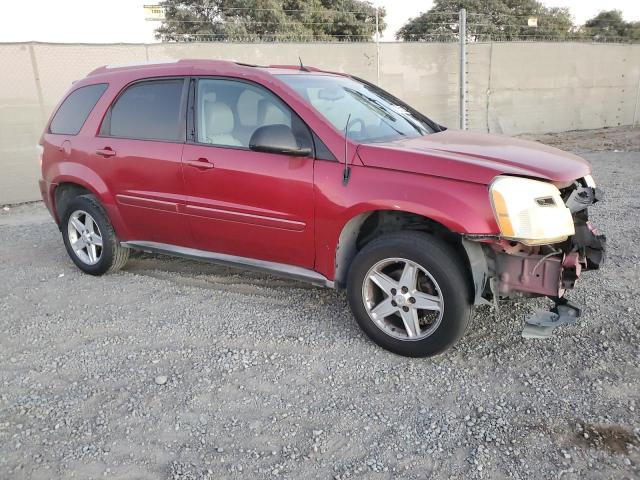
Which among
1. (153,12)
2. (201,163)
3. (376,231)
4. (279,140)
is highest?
(153,12)

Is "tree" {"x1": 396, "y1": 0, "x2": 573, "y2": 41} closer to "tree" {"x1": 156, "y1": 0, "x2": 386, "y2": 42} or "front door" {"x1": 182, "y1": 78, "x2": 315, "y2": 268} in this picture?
"tree" {"x1": 156, "y1": 0, "x2": 386, "y2": 42}

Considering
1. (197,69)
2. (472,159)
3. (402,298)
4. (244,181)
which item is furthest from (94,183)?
(472,159)

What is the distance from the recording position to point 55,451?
257 centimetres

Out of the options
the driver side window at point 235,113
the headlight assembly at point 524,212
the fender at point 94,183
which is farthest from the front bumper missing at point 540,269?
the fender at point 94,183

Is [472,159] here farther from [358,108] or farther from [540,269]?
[358,108]

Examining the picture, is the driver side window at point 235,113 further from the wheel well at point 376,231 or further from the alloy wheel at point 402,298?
the alloy wheel at point 402,298

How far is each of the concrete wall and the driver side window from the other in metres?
5.60

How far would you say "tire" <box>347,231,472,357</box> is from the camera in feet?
10.1

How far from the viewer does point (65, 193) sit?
→ 16.3 feet

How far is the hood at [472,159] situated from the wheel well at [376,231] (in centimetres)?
33

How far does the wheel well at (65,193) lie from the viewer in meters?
4.88

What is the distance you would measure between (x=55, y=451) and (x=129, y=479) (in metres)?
0.47

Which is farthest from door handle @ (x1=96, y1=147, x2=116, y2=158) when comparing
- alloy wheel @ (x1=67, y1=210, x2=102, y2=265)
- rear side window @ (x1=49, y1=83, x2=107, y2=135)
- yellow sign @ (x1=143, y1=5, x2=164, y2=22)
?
yellow sign @ (x1=143, y1=5, x2=164, y2=22)

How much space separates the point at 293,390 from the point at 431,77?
10675 mm
